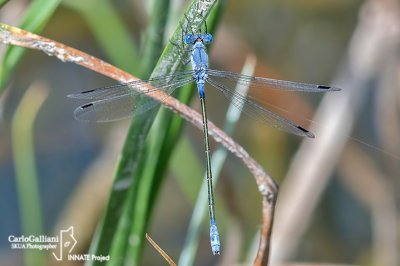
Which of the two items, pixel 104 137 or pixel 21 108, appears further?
pixel 104 137

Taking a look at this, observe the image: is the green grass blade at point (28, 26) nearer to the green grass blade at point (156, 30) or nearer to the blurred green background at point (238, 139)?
the green grass blade at point (156, 30)

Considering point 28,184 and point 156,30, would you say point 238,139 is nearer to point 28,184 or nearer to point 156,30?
point 28,184

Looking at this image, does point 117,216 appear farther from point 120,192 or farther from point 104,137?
point 104,137

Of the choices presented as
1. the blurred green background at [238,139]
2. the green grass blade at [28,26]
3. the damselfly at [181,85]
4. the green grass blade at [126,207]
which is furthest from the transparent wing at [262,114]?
the green grass blade at [28,26]

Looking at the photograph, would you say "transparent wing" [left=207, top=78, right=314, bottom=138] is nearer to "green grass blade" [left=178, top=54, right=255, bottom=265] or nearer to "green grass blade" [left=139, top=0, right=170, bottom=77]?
"green grass blade" [left=178, top=54, right=255, bottom=265]

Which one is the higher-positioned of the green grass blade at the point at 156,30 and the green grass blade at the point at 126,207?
the green grass blade at the point at 156,30

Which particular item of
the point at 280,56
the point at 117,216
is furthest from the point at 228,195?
the point at 280,56

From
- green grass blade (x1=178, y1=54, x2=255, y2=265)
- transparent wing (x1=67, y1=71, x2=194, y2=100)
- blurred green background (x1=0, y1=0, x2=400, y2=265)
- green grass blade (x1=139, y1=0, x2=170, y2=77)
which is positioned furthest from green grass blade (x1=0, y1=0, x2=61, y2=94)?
blurred green background (x1=0, y1=0, x2=400, y2=265)
